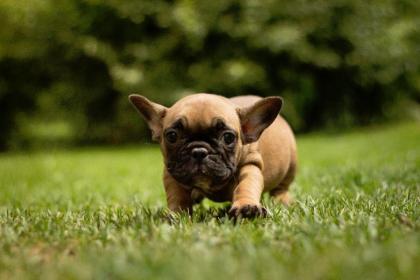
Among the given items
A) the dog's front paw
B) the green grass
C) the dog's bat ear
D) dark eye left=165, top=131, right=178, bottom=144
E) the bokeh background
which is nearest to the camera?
the green grass

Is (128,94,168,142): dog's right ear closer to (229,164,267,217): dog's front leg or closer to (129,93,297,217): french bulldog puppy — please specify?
(129,93,297,217): french bulldog puppy

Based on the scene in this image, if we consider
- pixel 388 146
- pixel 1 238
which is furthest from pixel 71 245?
pixel 388 146

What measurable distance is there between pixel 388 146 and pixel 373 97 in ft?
17.7

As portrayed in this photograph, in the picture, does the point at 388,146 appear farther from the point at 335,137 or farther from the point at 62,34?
the point at 62,34

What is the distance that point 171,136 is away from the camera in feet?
10.6

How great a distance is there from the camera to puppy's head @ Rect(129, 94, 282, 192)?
10.4 feet

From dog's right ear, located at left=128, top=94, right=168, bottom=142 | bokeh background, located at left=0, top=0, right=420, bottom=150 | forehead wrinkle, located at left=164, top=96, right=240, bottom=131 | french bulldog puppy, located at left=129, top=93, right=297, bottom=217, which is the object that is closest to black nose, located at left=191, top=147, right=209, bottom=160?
french bulldog puppy, located at left=129, top=93, right=297, bottom=217

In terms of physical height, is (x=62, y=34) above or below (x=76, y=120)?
above

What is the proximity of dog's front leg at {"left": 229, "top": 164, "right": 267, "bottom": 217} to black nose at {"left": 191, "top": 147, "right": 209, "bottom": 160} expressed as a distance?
1.01 feet

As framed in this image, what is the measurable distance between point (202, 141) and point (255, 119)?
438 mm

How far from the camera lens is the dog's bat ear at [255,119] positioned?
348 cm

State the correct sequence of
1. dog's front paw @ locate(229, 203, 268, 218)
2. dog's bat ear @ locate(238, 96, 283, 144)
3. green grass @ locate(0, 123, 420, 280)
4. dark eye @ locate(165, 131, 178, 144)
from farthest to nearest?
dog's bat ear @ locate(238, 96, 283, 144)
dark eye @ locate(165, 131, 178, 144)
dog's front paw @ locate(229, 203, 268, 218)
green grass @ locate(0, 123, 420, 280)

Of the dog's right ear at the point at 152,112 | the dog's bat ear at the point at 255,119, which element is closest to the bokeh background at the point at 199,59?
the dog's right ear at the point at 152,112

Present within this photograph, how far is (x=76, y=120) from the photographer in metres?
14.6
